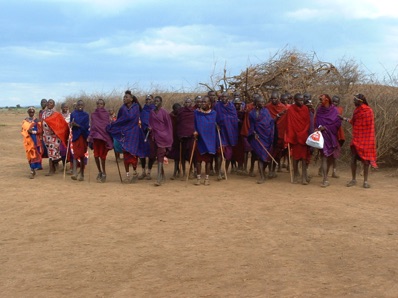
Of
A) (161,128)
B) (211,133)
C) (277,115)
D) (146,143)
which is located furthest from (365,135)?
(146,143)

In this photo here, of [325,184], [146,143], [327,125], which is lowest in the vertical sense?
[325,184]

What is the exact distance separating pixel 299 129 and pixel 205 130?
6.27 ft

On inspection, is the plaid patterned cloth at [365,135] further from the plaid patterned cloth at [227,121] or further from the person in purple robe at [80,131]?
the person in purple robe at [80,131]

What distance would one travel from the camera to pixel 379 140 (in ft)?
37.7

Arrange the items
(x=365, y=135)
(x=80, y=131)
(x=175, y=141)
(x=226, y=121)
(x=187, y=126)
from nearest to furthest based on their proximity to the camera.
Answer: (x=365, y=135), (x=226, y=121), (x=187, y=126), (x=80, y=131), (x=175, y=141)

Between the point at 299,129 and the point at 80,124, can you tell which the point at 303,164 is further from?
the point at 80,124

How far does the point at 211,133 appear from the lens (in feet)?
32.9

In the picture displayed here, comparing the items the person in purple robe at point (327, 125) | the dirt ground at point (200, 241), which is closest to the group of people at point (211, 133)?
the person in purple robe at point (327, 125)

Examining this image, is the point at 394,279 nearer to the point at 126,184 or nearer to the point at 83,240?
the point at 83,240

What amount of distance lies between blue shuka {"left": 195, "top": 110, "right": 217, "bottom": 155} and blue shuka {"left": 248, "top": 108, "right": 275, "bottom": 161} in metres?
0.83

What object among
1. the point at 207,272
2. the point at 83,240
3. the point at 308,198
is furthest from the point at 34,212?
the point at 308,198

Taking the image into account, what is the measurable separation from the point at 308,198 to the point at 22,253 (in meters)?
4.87

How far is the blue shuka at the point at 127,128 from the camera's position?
10.0m

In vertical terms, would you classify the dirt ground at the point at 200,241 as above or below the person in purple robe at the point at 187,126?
below
